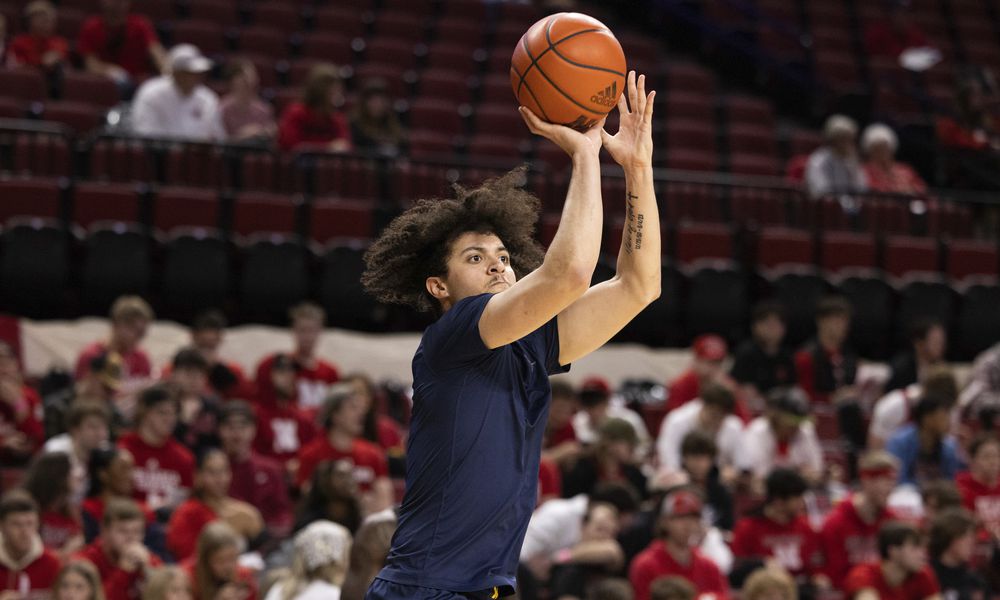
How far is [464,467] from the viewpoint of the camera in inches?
121

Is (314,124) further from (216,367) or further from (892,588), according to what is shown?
(892,588)

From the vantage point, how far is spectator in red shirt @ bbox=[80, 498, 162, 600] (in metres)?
6.01

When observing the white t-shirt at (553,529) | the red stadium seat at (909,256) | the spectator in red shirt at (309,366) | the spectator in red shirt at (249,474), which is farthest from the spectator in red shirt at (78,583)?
the red stadium seat at (909,256)

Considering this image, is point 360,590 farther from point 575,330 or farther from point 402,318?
point 402,318

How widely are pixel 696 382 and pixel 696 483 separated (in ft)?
4.42

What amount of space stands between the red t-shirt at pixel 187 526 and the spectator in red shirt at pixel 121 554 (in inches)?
14.8

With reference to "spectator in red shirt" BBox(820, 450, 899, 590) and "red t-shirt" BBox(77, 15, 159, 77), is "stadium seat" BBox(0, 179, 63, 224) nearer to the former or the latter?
"red t-shirt" BBox(77, 15, 159, 77)

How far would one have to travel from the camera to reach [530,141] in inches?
482

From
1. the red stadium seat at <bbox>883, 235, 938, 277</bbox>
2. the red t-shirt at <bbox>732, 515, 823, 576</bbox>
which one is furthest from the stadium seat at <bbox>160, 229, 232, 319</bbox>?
the red stadium seat at <bbox>883, 235, 938, 277</bbox>

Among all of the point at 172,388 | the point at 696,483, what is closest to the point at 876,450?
the point at 696,483

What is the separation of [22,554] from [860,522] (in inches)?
162

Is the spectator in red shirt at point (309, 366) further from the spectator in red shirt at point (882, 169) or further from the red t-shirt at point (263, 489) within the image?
the spectator in red shirt at point (882, 169)

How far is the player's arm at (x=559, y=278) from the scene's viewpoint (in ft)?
9.55

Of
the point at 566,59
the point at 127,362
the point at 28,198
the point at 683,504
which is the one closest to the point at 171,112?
the point at 28,198
